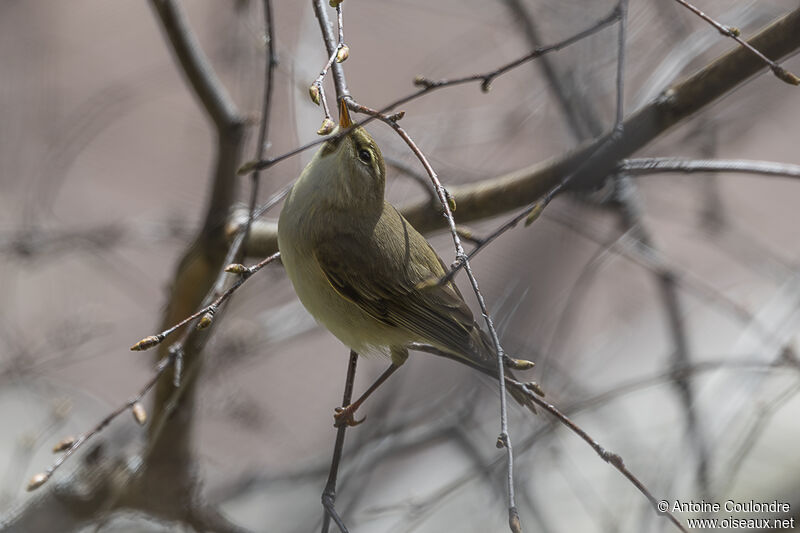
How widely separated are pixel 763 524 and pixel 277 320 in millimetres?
1965

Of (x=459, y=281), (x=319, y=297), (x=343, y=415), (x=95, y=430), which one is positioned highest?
(x=459, y=281)

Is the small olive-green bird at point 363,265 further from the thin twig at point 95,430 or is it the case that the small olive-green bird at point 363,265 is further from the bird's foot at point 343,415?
the thin twig at point 95,430

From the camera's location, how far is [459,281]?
12.4 ft

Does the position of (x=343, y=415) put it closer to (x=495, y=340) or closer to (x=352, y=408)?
(x=352, y=408)

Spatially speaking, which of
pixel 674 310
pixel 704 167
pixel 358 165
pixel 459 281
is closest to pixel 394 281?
pixel 358 165

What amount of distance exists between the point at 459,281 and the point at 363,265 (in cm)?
183

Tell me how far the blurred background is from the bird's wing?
200mm

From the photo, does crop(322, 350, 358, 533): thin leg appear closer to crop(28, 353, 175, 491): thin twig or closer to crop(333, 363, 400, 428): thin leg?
crop(333, 363, 400, 428): thin leg

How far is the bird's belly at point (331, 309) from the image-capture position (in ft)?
6.18

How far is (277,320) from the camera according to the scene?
3314 mm

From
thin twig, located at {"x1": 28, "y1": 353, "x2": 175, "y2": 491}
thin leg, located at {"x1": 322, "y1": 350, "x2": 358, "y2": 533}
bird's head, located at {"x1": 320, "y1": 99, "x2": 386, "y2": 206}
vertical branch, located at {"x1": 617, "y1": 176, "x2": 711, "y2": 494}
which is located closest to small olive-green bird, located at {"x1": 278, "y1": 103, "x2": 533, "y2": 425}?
bird's head, located at {"x1": 320, "y1": 99, "x2": 386, "y2": 206}

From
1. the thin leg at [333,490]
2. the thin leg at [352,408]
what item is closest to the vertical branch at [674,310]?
the thin leg at [352,408]

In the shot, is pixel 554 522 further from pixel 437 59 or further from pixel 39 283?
pixel 39 283

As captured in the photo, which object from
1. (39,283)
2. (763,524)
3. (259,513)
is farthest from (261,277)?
(39,283)
